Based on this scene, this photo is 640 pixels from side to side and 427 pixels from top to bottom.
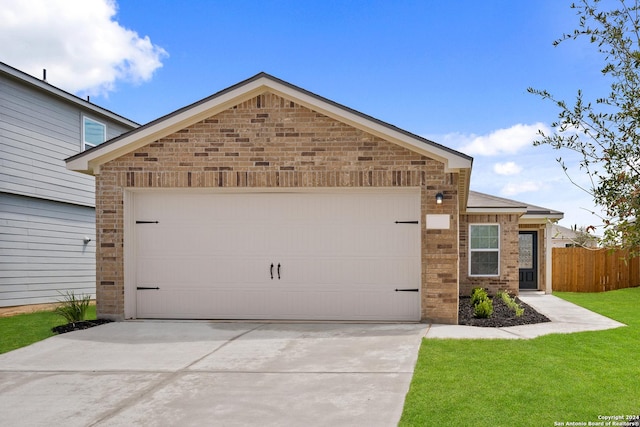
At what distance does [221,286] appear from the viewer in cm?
1095

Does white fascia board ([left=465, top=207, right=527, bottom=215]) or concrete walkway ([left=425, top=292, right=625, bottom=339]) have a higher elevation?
white fascia board ([left=465, top=207, right=527, bottom=215])

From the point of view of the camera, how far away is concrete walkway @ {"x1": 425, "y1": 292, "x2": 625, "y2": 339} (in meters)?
9.26

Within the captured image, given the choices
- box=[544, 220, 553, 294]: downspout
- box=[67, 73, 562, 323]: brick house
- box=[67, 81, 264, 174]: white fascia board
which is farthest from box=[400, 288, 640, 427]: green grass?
box=[544, 220, 553, 294]: downspout

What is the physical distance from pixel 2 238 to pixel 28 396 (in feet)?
29.8

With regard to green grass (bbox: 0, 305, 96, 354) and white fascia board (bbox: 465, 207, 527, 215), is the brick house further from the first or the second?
white fascia board (bbox: 465, 207, 527, 215)

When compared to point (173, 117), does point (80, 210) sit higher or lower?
lower

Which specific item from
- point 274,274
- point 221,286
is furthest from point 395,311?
point 221,286

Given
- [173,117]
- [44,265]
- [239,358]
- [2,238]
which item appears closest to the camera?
[239,358]

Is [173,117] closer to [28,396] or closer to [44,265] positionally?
[28,396]

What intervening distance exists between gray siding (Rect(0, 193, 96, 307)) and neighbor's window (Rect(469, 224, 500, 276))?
1126 centimetres

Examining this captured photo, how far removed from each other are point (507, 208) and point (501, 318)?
19.0 ft

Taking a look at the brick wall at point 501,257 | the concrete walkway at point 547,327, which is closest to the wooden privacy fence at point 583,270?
the brick wall at point 501,257

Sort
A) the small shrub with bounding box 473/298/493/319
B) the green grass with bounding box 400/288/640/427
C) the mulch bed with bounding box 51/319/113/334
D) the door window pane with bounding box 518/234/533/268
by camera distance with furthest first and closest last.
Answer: the door window pane with bounding box 518/234/533/268 → the small shrub with bounding box 473/298/493/319 → the mulch bed with bounding box 51/319/113/334 → the green grass with bounding box 400/288/640/427

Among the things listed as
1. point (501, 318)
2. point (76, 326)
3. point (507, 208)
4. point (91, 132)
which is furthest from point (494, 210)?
point (91, 132)
